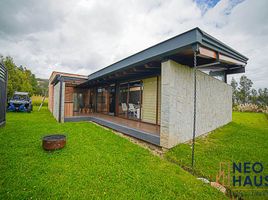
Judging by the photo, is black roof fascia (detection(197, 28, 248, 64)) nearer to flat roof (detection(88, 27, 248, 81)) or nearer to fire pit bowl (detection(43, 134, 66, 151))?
flat roof (detection(88, 27, 248, 81))

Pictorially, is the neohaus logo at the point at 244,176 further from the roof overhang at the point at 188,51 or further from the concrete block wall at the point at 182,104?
the roof overhang at the point at 188,51

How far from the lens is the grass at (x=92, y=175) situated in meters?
2.30

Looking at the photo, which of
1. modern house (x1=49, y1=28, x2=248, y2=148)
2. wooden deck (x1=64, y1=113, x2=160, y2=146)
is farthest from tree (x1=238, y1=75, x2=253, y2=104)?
wooden deck (x1=64, y1=113, x2=160, y2=146)

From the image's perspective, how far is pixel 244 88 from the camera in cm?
3275

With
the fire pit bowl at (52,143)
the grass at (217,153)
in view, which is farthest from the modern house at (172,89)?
the fire pit bowl at (52,143)

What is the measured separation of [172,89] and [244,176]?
2633mm

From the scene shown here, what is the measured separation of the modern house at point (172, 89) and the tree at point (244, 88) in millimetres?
26404

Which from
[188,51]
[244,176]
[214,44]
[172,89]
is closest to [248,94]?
[214,44]

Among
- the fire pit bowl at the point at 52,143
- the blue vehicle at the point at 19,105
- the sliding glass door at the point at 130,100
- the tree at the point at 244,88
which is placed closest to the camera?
the fire pit bowl at the point at 52,143

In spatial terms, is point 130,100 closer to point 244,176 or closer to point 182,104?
point 182,104

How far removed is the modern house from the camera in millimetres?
4059

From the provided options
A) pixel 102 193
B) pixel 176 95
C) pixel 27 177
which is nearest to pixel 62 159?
pixel 27 177

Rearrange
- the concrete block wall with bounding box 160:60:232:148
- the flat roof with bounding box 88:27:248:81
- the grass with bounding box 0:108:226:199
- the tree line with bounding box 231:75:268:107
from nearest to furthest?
Answer: the grass with bounding box 0:108:226:199, the flat roof with bounding box 88:27:248:81, the concrete block wall with bounding box 160:60:232:148, the tree line with bounding box 231:75:268:107

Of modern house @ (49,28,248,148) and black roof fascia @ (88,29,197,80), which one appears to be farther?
modern house @ (49,28,248,148)
